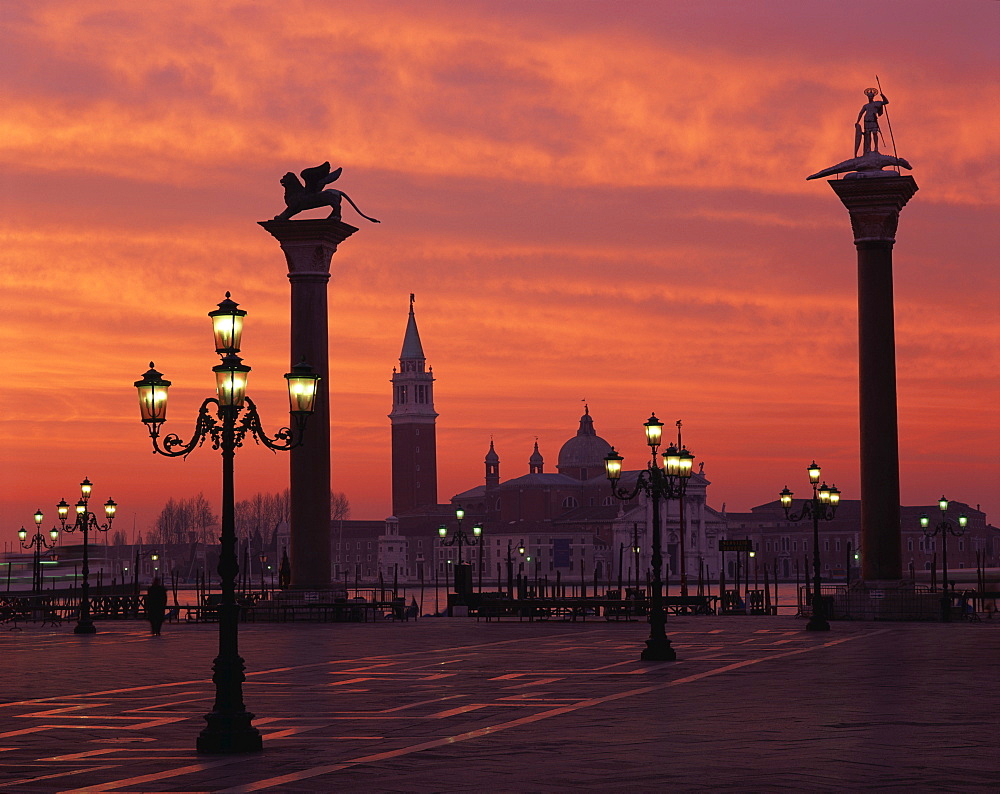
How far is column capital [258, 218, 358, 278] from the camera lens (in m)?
41.7

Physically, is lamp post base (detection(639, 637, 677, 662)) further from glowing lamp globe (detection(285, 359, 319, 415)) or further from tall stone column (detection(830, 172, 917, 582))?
tall stone column (detection(830, 172, 917, 582))

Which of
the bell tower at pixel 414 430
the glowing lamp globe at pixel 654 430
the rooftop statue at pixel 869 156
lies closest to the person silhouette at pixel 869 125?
the rooftop statue at pixel 869 156

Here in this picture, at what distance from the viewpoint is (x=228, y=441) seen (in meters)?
15.5

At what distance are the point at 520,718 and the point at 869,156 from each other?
28.1 meters

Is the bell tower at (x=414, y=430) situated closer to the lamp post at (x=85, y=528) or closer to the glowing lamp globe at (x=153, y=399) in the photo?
the lamp post at (x=85, y=528)

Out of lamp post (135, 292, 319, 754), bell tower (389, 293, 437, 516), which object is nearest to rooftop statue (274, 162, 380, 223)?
lamp post (135, 292, 319, 754)

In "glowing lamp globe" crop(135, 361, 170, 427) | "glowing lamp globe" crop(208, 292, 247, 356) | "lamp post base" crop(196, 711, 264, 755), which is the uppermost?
"glowing lamp globe" crop(208, 292, 247, 356)

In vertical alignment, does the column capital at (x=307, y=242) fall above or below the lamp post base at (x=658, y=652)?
above

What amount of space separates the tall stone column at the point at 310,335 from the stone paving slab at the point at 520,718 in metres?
10.7

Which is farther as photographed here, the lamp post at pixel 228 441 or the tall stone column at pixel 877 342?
the tall stone column at pixel 877 342

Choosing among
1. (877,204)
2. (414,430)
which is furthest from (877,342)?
(414,430)

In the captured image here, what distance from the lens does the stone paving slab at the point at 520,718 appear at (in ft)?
41.1

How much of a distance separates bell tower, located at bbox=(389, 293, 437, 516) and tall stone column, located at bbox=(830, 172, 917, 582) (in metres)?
154

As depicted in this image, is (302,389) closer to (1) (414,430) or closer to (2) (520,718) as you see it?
(2) (520,718)
